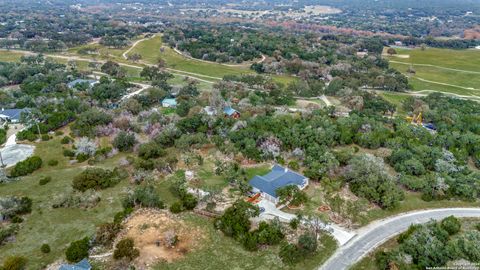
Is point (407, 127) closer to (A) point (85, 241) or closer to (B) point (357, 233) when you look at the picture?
(B) point (357, 233)

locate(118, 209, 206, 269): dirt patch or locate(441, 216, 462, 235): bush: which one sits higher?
locate(441, 216, 462, 235): bush

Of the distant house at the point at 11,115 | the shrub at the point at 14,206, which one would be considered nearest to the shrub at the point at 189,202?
the shrub at the point at 14,206

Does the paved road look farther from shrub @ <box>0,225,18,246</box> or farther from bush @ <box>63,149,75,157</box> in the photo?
bush @ <box>63,149,75,157</box>

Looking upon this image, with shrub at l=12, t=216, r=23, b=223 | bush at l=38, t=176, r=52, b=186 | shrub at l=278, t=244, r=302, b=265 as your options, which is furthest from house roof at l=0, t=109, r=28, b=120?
shrub at l=278, t=244, r=302, b=265

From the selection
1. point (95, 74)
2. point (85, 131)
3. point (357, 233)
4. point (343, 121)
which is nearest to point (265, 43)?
point (95, 74)

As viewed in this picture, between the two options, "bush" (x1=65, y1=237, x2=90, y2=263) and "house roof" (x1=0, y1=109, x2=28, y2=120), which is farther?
"house roof" (x1=0, y1=109, x2=28, y2=120)

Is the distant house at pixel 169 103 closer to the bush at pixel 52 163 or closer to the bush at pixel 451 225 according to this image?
the bush at pixel 52 163
